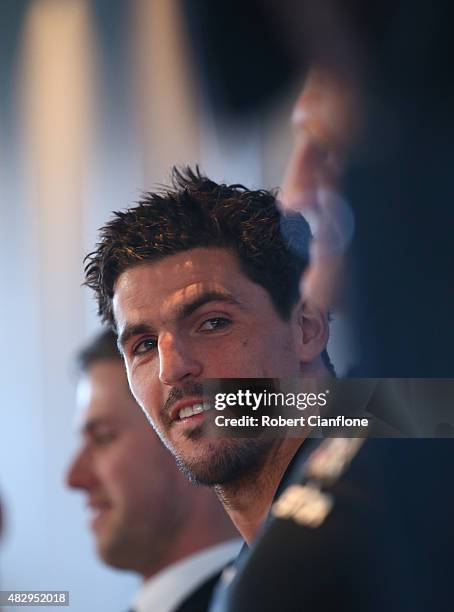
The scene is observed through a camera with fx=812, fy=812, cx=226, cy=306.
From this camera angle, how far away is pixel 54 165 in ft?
6.95

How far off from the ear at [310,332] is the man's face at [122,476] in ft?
1.40

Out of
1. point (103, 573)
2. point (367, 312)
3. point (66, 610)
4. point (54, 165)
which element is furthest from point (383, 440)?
point (54, 165)

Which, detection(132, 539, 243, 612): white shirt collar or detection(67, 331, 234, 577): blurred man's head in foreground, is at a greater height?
detection(67, 331, 234, 577): blurred man's head in foreground

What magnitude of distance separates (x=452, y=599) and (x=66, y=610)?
957 millimetres

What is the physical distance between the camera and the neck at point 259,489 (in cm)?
196

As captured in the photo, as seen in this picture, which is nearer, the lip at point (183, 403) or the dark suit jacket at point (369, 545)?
the dark suit jacket at point (369, 545)

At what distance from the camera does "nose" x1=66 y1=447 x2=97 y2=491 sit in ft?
6.73

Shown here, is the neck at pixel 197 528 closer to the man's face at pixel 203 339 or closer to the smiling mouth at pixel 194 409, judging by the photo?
the man's face at pixel 203 339

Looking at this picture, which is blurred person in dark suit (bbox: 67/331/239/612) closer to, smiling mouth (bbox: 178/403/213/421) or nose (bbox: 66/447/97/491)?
nose (bbox: 66/447/97/491)

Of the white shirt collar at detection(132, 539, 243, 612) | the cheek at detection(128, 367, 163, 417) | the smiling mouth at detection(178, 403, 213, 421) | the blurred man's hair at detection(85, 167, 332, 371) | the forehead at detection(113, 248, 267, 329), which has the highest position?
the blurred man's hair at detection(85, 167, 332, 371)

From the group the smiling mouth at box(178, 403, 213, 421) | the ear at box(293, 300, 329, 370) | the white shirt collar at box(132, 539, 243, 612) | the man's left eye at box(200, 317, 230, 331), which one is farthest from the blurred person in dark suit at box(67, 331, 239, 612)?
the ear at box(293, 300, 329, 370)

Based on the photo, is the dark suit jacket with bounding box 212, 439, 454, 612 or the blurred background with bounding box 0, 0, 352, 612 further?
the blurred background with bounding box 0, 0, 352, 612

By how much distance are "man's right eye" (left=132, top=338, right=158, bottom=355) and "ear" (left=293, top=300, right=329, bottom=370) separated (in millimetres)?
350

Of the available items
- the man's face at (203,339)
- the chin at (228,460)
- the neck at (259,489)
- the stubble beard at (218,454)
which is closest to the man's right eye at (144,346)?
the man's face at (203,339)
